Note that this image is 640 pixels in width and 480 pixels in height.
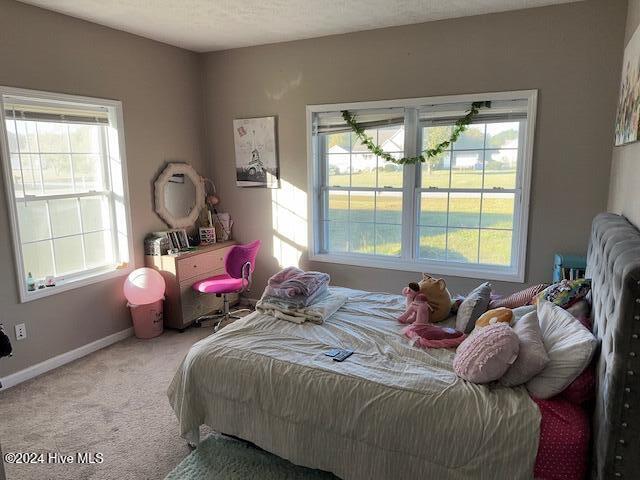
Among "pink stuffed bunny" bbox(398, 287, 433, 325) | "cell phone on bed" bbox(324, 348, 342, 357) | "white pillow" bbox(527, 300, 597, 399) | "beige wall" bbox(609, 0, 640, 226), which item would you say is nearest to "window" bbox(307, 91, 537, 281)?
"beige wall" bbox(609, 0, 640, 226)

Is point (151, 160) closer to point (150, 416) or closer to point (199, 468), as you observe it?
point (150, 416)

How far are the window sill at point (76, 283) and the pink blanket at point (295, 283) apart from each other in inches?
66.0

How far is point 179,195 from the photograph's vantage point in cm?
443

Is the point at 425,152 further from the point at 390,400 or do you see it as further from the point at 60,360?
the point at 60,360

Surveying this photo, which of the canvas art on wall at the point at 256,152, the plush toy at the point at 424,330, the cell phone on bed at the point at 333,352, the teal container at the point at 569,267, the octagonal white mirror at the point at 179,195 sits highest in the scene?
the canvas art on wall at the point at 256,152

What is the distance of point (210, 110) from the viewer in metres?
4.68

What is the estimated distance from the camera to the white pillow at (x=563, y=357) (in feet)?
5.63

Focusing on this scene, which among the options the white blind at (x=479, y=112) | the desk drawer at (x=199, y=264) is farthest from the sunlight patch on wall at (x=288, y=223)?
the white blind at (x=479, y=112)

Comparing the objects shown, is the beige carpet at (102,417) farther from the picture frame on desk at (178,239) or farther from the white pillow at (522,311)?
the white pillow at (522,311)

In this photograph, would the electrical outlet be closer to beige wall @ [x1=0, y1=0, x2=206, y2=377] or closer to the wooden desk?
beige wall @ [x1=0, y1=0, x2=206, y2=377]

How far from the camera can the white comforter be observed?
172 centimetres

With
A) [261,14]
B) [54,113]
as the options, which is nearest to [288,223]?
[261,14]

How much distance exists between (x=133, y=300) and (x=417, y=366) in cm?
266

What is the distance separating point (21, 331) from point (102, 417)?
1.04 meters
